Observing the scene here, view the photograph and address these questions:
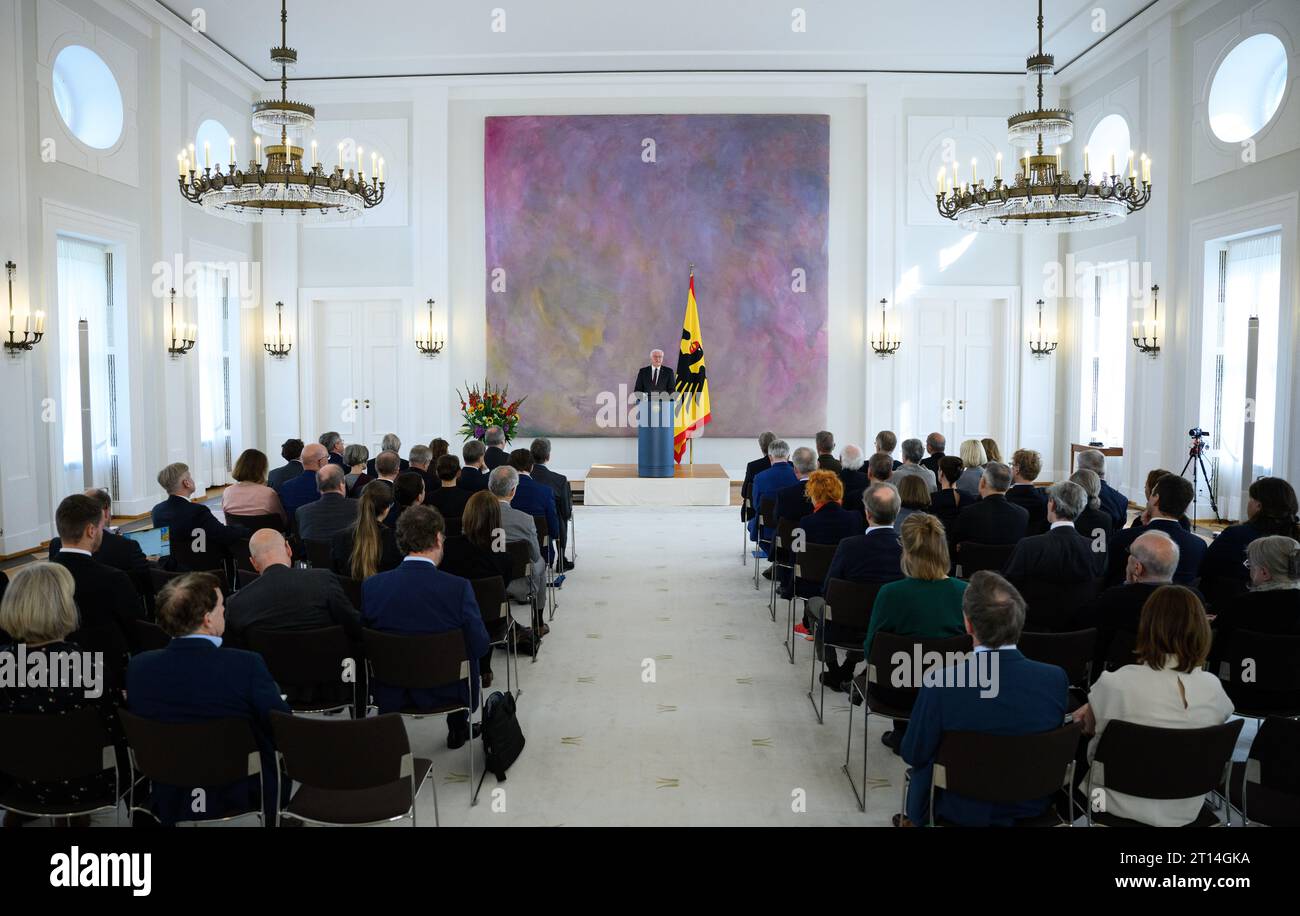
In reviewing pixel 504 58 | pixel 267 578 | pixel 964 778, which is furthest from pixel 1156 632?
pixel 504 58

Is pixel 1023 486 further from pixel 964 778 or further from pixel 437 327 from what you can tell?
pixel 437 327

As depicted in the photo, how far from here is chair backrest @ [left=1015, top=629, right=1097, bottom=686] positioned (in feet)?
12.7

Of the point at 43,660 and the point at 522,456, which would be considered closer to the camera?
the point at 43,660

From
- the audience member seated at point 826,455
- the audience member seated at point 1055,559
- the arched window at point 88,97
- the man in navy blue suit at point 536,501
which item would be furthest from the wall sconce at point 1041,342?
the arched window at point 88,97

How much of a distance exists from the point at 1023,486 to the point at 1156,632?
379 cm

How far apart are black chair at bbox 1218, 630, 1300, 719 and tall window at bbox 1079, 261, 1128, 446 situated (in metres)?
9.85

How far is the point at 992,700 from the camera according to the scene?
9.95 ft

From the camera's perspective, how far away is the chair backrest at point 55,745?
3.02 m

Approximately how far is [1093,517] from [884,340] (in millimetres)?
9102

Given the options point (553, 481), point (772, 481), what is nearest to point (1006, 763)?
point (772, 481)

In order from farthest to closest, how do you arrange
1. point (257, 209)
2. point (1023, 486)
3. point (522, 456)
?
point (257, 209) → point (522, 456) → point (1023, 486)

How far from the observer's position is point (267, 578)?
4055mm

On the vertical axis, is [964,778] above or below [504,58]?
below

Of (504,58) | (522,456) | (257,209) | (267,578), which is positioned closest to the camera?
(267,578)
